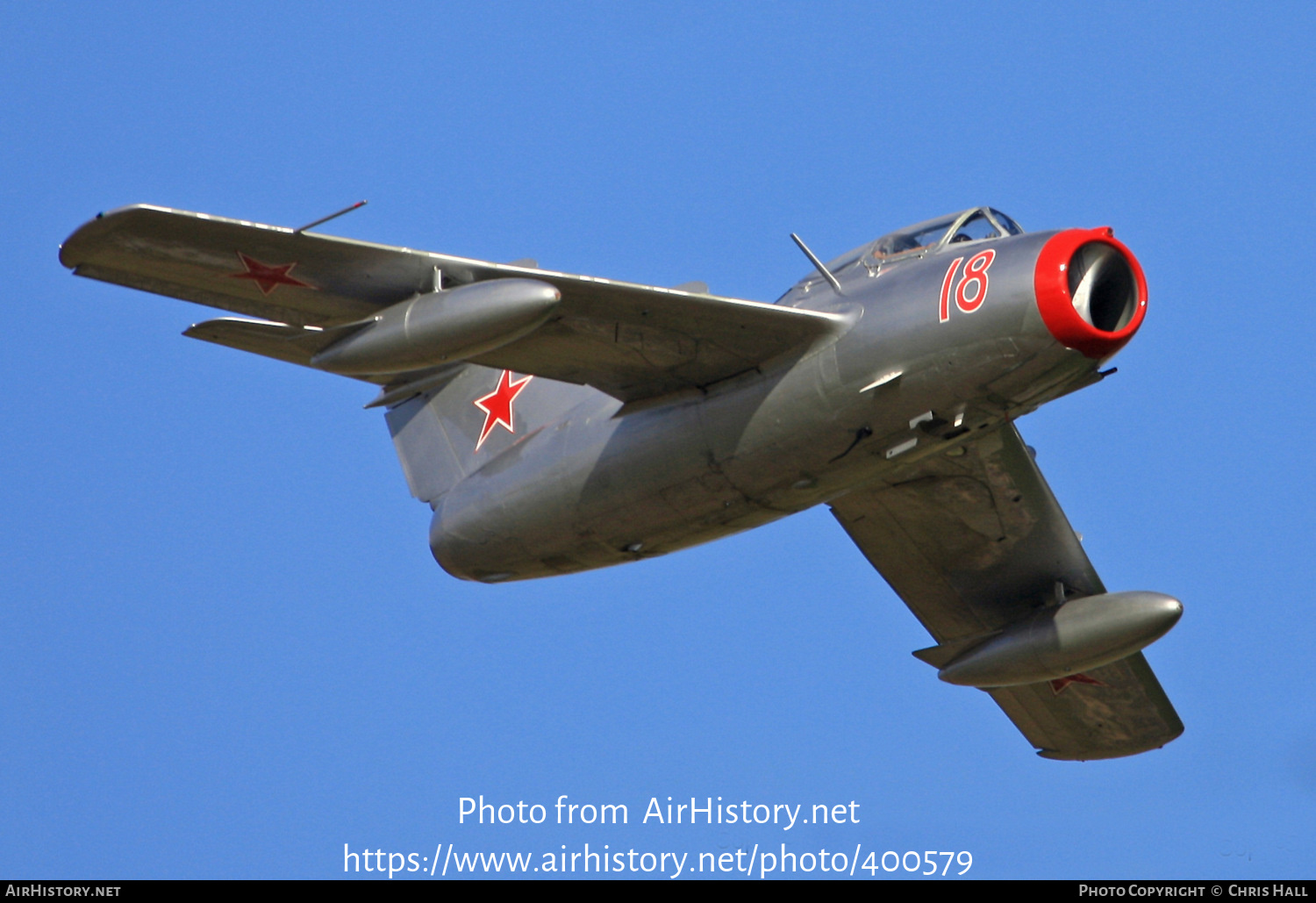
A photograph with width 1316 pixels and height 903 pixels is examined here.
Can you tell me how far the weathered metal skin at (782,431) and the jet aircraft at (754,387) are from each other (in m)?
0.03

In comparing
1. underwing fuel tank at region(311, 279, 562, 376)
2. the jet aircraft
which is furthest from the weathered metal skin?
underwing fuel tank at region(311, 279, 562, 376)

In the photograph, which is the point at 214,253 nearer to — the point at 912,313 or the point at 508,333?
the point at 508,333

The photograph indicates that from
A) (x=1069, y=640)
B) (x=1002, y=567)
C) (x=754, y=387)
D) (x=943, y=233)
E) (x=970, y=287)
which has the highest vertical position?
(x=943, y=233)

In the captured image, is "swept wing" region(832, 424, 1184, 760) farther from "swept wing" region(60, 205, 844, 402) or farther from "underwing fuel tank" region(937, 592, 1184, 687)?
"swept wing" region(60, 205, 844, 402)

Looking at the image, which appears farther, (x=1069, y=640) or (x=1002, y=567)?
(x=1002, y=567)

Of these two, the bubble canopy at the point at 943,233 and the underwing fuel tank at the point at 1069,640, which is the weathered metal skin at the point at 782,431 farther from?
the underwing fuel tank at the point at 1069,640

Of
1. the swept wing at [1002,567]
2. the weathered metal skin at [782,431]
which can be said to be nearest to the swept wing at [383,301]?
the weathered metal skin at [782,431]

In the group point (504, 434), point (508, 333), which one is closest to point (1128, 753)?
point (504, 434)

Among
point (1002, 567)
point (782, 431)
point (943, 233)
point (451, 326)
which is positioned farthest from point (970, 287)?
point (1002, 567)

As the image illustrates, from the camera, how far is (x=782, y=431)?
58.9 ft

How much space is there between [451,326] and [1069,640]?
9.30m

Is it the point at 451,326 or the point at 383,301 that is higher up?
the point at 383,301

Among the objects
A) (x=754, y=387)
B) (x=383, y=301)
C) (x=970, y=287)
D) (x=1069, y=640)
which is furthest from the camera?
(x=1069, y=640)

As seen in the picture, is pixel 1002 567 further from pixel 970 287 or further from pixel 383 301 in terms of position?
pixel 383 301
